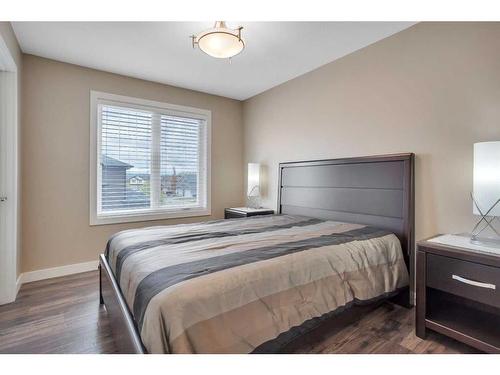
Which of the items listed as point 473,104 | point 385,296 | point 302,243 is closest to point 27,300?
point 302,243

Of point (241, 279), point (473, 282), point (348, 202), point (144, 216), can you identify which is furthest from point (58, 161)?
point (473, 282)

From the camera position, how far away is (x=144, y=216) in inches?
138

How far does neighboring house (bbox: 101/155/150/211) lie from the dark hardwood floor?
1.19 metres

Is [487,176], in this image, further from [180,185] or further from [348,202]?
[180,185]

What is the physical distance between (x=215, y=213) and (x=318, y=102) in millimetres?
2252

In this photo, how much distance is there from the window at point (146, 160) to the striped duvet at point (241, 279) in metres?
1.43

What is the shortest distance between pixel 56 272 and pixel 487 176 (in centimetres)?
406

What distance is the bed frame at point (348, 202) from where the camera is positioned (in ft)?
5.35

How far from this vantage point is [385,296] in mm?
1931

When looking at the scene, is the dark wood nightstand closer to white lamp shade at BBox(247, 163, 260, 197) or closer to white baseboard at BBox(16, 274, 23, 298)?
white lamp shade at BBox(247, 163, 260, 197)

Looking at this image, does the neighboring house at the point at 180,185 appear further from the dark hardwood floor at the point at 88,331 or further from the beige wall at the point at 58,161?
the dark hardwood floor at the point at 88,331

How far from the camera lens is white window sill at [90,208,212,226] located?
3.22 metres

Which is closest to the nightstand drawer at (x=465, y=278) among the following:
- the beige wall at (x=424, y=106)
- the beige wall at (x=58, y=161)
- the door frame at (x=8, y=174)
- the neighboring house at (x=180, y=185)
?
the beige wall at (x=424, y=106)
